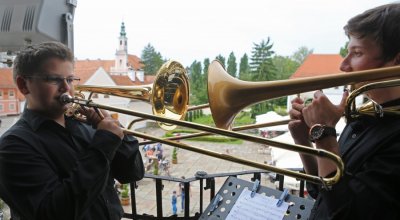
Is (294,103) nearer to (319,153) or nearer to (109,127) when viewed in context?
(319,153)

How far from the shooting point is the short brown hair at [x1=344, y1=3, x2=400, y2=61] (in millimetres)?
1076

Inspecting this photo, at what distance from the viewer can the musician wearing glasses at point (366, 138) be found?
0.96 metres

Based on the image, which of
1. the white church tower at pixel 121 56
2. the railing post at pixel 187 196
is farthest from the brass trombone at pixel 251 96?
the white church tower at pixel 121 56

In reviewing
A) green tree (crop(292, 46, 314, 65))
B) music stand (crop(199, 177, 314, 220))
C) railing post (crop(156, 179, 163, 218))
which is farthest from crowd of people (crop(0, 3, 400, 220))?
green tree (crop(292, 46, 314, 65))

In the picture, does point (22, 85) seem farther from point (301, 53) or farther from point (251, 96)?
point (301, 53)

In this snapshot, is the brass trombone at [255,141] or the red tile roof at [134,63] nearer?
the brass trombone at [255,141]

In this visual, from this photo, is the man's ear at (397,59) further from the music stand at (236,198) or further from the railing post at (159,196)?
the railing post at (159,196)

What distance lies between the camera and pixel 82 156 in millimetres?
1351

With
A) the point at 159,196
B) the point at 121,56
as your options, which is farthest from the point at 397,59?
the point at 121,56

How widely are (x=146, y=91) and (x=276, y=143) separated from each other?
965 mm

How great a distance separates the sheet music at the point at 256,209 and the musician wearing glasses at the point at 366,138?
1.11 ft

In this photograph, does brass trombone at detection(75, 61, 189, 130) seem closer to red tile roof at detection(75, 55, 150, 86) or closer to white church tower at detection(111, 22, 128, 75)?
red tile roof at detection(75, 55, 150, 86)

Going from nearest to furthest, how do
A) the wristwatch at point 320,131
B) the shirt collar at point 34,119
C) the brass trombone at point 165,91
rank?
the wristwatch at point 320,131 → the shirt collar at point 34,119 → the brass trombone at point 165,91

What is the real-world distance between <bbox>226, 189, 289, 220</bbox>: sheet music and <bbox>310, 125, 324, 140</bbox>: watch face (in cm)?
64
